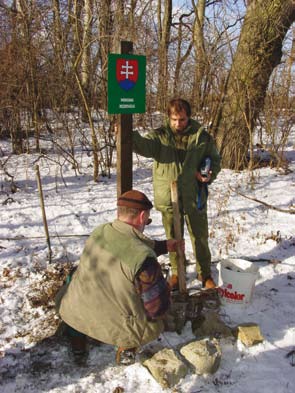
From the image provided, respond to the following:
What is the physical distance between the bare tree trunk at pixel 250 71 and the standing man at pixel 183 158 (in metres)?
3.89

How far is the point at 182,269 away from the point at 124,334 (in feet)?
2.78

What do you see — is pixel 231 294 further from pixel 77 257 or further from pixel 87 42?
pixel 87 42

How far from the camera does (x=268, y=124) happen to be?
7270mm

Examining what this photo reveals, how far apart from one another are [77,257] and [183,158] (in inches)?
70.8

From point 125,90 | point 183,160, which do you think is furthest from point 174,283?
point 125,90

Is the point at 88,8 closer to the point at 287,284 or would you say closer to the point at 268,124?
the point at 268,124

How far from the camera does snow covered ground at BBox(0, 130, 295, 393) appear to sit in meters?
2.58

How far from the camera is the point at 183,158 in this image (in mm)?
3316

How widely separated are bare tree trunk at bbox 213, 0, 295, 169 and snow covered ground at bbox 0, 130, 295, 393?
82 cm

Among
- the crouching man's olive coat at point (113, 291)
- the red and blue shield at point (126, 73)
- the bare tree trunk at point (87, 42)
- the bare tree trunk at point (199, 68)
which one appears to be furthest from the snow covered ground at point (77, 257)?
the red and blue shield at point (126, 73)

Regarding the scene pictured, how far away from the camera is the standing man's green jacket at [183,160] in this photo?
127 inches

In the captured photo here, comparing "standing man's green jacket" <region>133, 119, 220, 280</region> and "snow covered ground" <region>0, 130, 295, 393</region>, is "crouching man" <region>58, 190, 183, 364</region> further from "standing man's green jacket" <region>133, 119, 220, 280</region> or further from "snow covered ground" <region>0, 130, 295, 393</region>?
"standing man's green jacket" <region>133, 119, 220, 280</region>

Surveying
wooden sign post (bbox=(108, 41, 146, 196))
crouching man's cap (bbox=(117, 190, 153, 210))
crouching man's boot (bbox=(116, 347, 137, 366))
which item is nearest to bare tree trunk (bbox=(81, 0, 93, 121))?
wooden sign post (bbox=(108, 41, 146, 196))

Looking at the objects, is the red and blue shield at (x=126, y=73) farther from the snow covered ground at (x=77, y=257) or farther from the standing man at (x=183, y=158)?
the snow covered ground at (x=77, y=257)
